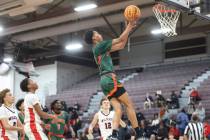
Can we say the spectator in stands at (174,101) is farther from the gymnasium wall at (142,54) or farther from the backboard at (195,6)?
the backboard at (195,6)

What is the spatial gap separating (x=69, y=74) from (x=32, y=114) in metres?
21.9

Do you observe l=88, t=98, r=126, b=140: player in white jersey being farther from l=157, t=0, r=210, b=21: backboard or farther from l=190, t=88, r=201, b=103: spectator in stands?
l=190, t=88, r=201, b=103: spectator in stands

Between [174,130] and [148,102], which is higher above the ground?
[148,102]

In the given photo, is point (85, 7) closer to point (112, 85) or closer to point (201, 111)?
point (201, 111)

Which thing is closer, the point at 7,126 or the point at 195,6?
the point at 7,126

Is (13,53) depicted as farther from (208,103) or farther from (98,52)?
(98,52)

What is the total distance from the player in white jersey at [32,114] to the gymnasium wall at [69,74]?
20619mm

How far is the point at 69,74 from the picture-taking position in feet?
92.4

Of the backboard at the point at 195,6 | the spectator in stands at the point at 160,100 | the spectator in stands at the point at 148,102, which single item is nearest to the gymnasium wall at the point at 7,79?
the spectator in stands at the point at 148,102

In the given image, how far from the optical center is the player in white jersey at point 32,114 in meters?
6.21

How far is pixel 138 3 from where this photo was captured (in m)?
17.6

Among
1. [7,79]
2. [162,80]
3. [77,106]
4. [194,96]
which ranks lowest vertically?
[77,106]

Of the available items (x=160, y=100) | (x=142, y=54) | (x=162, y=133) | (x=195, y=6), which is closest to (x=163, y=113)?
(x=160, y=100)

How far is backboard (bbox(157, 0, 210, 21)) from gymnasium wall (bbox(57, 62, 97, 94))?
673 inches
